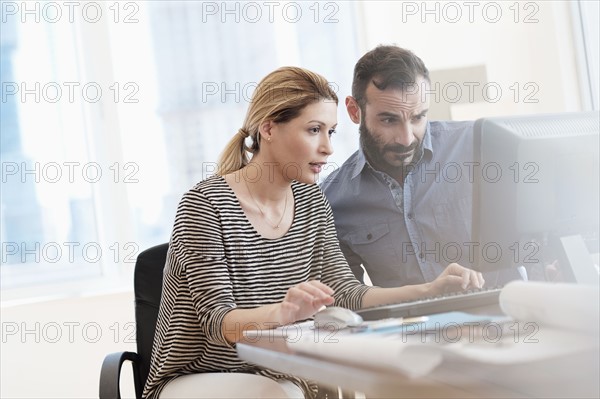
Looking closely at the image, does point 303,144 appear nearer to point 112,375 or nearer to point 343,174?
point 343,174

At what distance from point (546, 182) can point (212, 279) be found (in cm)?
72

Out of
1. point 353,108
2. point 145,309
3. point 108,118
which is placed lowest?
point 145,309

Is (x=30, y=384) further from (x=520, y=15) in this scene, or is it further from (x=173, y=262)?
(x=520, y=15)

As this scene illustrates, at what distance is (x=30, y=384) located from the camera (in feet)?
11.2

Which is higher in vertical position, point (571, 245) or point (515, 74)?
point (515, 74)

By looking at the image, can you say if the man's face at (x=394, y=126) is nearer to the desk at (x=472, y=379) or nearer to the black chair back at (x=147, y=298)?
the black chair back at (x=147, y=298)

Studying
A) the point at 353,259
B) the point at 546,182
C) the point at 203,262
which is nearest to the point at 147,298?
the point at 203,262

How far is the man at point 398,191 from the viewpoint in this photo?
225cm

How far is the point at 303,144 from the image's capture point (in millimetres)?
1919

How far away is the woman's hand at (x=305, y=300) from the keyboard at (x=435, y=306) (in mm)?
73

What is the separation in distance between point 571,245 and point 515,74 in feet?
8.78

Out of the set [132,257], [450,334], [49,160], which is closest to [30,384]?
[132,257]

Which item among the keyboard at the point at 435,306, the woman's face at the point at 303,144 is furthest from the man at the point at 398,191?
the keyboard at the point at 435,306

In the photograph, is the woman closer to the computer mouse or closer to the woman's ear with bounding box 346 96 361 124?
Answer: the computer mouse
